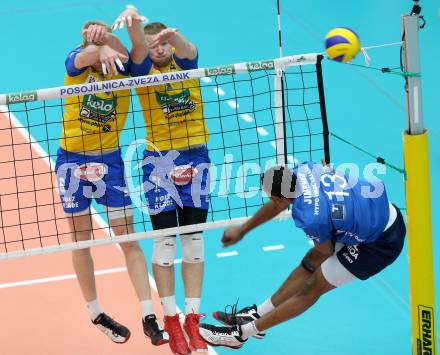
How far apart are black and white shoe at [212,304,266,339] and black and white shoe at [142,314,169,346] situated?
61 cm

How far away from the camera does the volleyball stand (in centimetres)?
668

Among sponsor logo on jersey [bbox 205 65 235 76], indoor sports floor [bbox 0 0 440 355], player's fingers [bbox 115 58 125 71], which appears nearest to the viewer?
player's fingers [bbox 115 58 125 71]

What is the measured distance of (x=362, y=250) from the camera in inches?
282

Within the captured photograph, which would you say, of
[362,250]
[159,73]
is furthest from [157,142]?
[362,250]

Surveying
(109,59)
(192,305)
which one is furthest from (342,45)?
(192,305)

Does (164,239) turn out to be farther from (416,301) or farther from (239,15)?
(239,15)

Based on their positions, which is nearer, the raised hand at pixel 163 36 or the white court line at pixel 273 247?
the raised hand at pixel 163 36

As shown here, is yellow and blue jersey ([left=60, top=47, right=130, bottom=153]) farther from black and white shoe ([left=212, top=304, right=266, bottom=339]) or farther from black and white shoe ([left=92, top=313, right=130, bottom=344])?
black and white shoe ([left=212, top=304, right=266, bottom=339])

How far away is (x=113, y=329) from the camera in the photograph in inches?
316

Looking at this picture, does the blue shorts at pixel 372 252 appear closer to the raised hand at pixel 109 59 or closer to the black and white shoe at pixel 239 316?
the black and white shoe at pixel 239 316

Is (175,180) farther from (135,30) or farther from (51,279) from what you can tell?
(51,279)

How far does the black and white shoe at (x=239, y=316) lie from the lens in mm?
7973

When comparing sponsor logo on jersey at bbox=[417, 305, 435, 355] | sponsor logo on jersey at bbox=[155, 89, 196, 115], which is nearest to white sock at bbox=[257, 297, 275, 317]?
sponsor logo on jersey at bbox=[417, 305, 435, 355]

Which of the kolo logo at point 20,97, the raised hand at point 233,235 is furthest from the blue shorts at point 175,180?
the kolo logo at point 20,97
